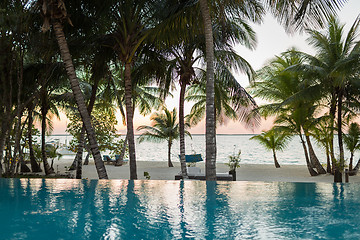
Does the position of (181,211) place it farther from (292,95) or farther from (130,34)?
(292,95)

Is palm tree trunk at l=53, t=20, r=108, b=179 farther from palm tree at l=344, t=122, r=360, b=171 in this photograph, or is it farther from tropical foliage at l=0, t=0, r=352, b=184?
palm tree at l=344, t=122, r=360, b=171

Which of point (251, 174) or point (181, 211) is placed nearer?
point (181, 211)

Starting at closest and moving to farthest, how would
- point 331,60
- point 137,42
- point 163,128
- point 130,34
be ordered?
point 130,34
point 137,42
point 331,60
point 163,128

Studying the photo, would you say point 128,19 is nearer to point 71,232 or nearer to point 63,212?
point 63,212

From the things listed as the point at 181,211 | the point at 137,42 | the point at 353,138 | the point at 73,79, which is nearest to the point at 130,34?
the point at 137,42

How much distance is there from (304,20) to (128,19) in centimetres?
403

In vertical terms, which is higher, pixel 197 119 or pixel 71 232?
pixel 197 119

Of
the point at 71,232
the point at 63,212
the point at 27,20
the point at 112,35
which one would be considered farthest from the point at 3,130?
the point at 71,232

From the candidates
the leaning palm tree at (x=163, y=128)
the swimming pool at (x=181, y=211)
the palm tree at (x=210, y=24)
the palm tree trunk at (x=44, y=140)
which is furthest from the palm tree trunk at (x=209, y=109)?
the leaning palm tree at (x=163, y=128)

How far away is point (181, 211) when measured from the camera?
11.3 ft

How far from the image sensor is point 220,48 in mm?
9867

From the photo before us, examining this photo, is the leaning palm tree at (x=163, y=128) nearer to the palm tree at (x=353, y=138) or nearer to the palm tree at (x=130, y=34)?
the palm tree at (x=353, y=138)

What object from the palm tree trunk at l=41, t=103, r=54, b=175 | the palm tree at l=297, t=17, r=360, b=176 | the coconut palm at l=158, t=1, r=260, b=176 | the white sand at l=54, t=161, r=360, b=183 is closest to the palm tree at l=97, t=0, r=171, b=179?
the coconut palm at l=158, t=1, r=260, b=176

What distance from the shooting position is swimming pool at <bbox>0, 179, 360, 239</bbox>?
275cm
